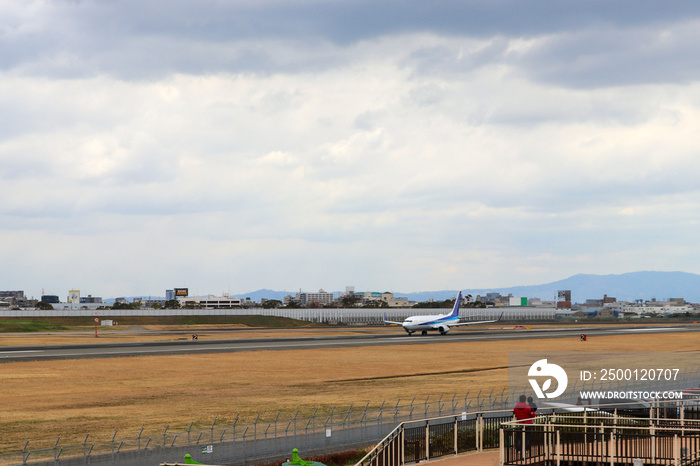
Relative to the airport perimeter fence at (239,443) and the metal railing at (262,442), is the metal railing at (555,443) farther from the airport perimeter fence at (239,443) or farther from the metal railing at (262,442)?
the airport perimeter fence at (239,443)

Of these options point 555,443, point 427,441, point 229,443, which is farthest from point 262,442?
point 555,443

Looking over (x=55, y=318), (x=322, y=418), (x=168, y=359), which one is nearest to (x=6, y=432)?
(x=322, y=418)

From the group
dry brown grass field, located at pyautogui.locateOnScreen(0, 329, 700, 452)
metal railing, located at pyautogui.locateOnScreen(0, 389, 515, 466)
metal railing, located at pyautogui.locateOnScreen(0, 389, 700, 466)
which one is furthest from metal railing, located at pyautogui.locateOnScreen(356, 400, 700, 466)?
dry brown grass field, located at pyautogui.locateOnScreen(0, 329, 700, 452)

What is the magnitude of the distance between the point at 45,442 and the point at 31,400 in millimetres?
16297

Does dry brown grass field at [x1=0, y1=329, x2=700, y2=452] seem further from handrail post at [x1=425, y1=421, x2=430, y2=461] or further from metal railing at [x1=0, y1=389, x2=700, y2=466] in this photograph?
handrail post at [x1=425, y1=421, x2=430, y2=461]

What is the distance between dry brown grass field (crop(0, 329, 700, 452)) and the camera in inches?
1566

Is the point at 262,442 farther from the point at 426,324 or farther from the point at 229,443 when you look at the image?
the point at 426,324

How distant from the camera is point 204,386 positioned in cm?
5578

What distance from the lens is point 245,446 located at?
3097 centimetres
